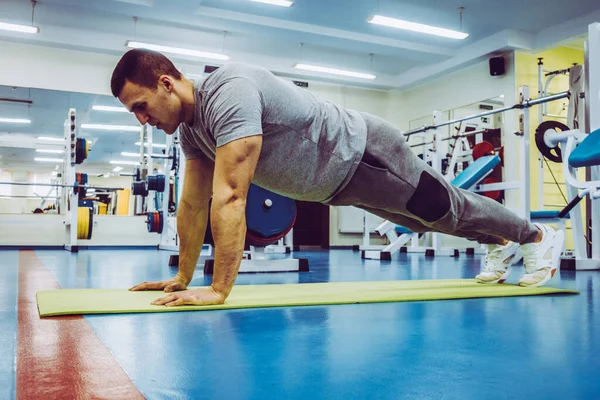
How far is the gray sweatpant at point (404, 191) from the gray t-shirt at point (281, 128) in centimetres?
5

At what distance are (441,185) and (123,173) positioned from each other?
5.68 meters

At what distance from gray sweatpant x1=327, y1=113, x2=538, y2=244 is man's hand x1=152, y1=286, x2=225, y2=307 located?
0.53 m

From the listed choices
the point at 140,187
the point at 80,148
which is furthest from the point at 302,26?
the point at 80,148

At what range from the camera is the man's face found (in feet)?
4.59

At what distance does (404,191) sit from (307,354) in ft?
2.85

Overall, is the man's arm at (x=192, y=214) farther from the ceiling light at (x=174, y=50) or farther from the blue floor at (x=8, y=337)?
the ceiling light at (x=174, y=50)

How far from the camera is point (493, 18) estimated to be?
6.49 meters

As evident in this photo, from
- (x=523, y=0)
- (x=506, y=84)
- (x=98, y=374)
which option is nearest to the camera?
(x=98, y=374)

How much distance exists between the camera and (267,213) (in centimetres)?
294

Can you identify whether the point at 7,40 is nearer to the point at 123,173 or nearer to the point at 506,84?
the point at 123,173

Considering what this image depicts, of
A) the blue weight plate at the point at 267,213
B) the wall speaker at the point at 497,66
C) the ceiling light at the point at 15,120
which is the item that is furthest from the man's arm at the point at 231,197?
the wall speaker at the point at 497,66

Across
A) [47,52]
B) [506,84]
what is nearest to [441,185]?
[506,84]

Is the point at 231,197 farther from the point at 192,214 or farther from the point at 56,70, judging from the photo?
the point at 56,70

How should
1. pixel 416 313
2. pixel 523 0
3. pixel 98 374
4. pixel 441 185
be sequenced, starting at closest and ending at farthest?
pixel 98 374 → pixel 416 313 → pixel 441 185 → pixel 523 0
